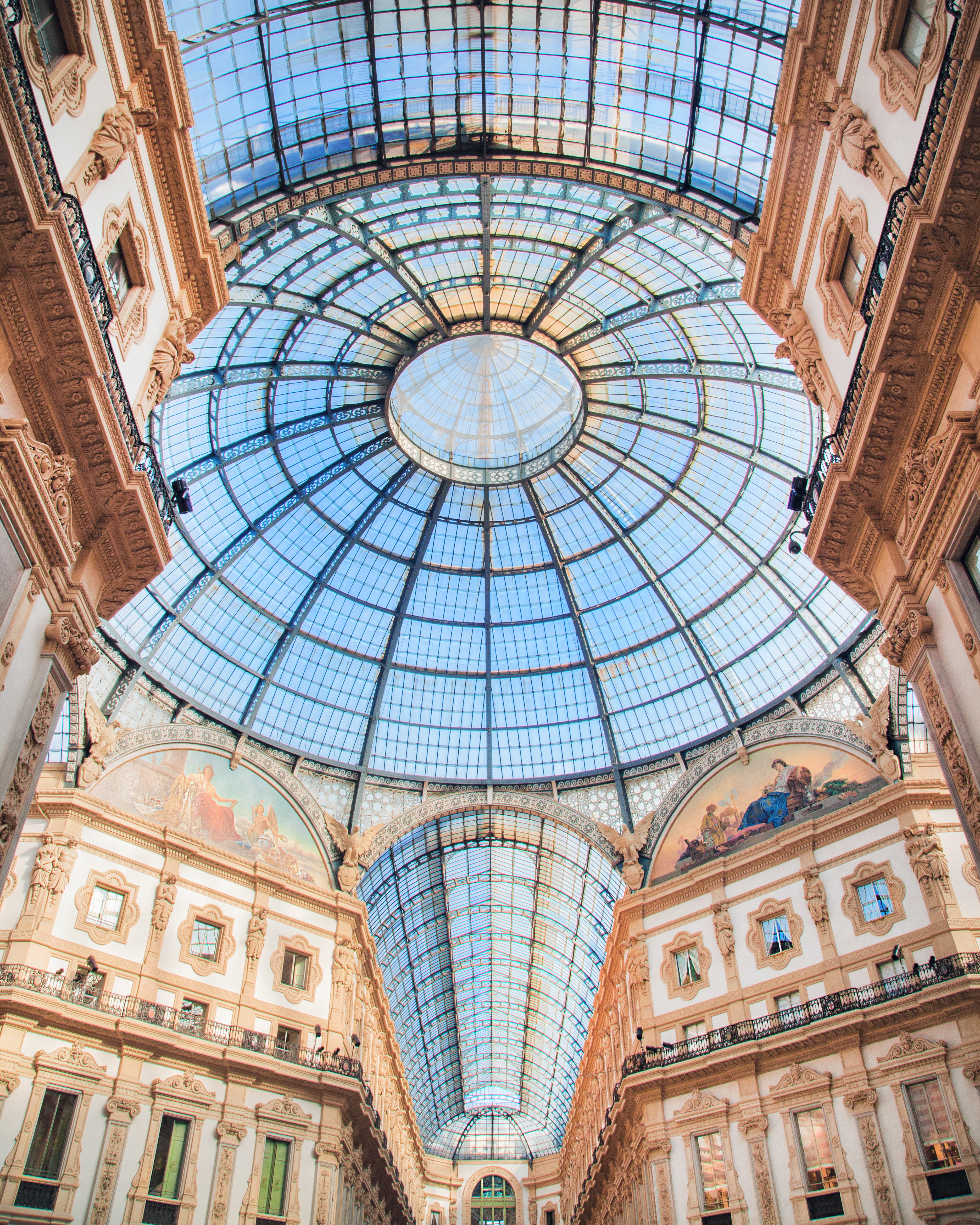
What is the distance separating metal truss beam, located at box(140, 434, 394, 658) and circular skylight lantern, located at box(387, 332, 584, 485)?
1699 mm

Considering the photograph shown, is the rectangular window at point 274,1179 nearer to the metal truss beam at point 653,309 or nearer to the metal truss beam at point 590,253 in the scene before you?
the metal truss beam at point 590,253

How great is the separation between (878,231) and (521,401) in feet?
89.6

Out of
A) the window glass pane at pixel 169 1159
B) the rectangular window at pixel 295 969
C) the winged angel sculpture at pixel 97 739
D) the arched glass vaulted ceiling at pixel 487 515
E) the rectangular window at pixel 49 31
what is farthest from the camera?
the rectangular window at pixel 295 969

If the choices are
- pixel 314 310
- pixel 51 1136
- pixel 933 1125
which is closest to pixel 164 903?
pixel 51 1136

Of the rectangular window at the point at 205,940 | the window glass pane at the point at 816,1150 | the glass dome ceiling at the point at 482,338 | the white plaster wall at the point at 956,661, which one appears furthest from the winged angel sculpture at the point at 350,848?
the white plaster wall at the point at 956,661

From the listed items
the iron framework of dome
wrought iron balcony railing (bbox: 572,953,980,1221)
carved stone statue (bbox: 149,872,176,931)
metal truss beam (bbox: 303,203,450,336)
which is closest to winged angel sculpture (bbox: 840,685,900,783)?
the iron framework of dome

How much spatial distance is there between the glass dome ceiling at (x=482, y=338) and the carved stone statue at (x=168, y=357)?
422 cm

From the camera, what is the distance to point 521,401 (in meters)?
42.7

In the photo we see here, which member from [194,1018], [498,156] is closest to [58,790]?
[194,1018]

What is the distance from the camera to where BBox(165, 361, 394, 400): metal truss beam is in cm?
3103

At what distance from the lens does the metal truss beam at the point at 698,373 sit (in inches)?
1261

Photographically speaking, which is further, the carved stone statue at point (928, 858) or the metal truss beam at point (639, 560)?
the metal truss beam at point (639, 560)

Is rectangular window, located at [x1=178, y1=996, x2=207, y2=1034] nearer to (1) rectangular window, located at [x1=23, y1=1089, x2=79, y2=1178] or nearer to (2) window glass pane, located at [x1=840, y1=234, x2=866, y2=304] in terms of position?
(1) rectangular window, located at [x1=23, y1=1089, x2=79, y2=1178]

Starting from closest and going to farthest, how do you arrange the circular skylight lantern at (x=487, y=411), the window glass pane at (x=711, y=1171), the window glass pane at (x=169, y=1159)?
the window glass pane at (x=169, y=1159)
the window glass pane at (x=711, y=1171)
the circular skylight lantern at (x=487, y=411)
